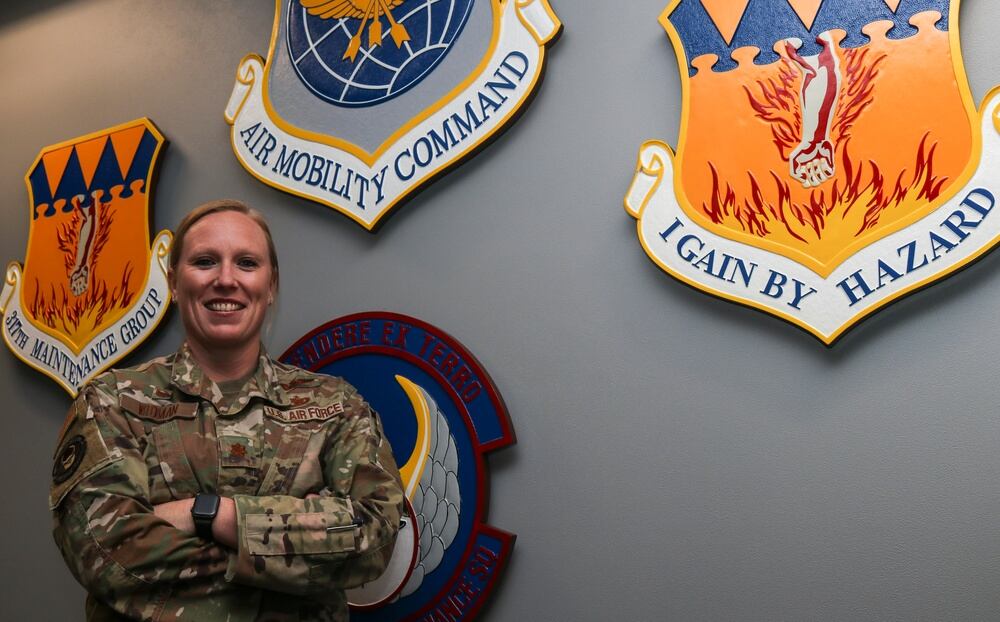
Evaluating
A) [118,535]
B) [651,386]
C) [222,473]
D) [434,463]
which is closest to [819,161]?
[651,386]

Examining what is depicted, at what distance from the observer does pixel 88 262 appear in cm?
246

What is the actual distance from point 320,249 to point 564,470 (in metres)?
0.85

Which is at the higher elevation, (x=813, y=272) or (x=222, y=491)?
(x=813, y=272)

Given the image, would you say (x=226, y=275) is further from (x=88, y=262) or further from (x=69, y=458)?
(x=88, y=262)

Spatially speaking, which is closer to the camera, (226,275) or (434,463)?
(226,275)

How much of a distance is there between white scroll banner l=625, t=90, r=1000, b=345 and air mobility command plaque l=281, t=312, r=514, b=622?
49cm

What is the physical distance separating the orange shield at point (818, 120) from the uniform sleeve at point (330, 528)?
0.78 meters

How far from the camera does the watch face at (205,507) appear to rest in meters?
1.30

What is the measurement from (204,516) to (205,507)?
1cm

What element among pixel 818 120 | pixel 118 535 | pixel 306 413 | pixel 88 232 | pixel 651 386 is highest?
pixel 818 120

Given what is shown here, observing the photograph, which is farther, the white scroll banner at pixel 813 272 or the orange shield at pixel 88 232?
the orange shield at pixel 88 232

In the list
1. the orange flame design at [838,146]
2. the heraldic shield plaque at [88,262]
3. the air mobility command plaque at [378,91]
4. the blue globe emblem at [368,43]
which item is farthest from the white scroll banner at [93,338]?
the orange flame design at [838,146]

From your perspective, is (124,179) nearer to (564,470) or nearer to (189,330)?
(189,330)

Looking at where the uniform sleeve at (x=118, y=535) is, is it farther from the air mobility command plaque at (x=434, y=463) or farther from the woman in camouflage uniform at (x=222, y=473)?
the air mobility command plaque at (x=434, y=463)
